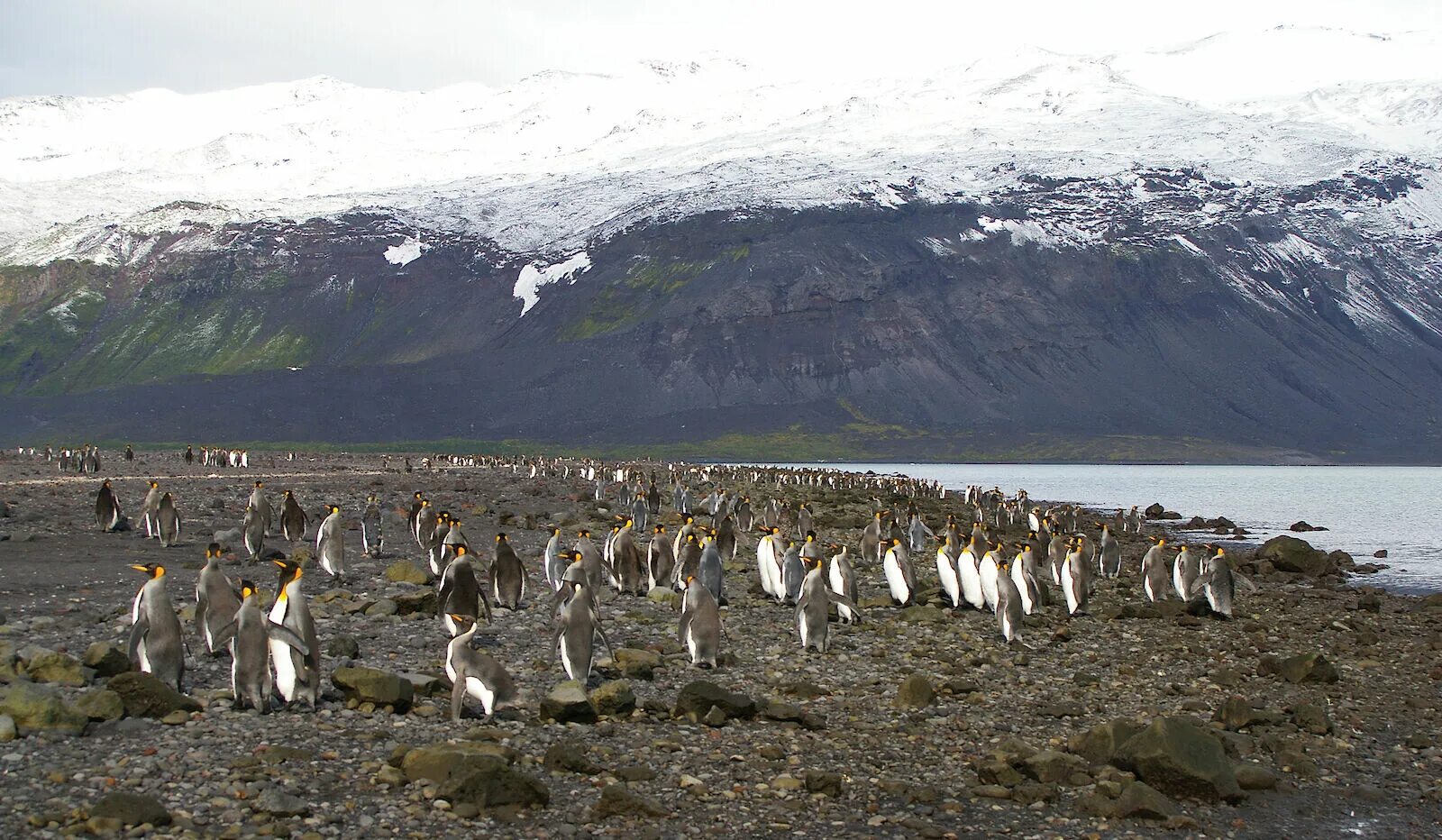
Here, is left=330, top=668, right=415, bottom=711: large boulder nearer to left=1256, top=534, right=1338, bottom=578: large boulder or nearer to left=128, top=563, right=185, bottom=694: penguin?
left=128, top=563, right=185, bottom=694: penguin

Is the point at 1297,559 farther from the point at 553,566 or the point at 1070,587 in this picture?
the point at 553,566

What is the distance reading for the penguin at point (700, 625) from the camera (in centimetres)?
1438

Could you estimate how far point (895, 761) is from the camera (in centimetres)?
1112

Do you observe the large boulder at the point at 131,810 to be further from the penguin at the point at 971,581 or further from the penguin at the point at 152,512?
the penguin at the point at 152,512

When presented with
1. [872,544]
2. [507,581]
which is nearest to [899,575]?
[507,581]

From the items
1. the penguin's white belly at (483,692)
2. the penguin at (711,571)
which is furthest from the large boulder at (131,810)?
the penguin at (711,571)

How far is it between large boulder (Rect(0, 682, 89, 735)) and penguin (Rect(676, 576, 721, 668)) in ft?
21.0

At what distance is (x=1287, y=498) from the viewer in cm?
7525

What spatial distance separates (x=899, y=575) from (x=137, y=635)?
1154 cm

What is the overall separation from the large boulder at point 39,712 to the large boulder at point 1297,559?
27037 millimetres

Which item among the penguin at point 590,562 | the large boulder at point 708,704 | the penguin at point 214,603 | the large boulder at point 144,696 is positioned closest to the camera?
the large boulder at point 144,696

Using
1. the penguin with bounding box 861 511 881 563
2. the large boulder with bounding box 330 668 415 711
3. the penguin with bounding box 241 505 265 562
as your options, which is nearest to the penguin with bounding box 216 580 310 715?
the large boulder with bounding box 330 668 415 711

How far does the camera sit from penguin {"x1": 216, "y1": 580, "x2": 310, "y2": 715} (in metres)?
11.1

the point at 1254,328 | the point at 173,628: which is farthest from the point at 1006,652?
the point at 1254,328
